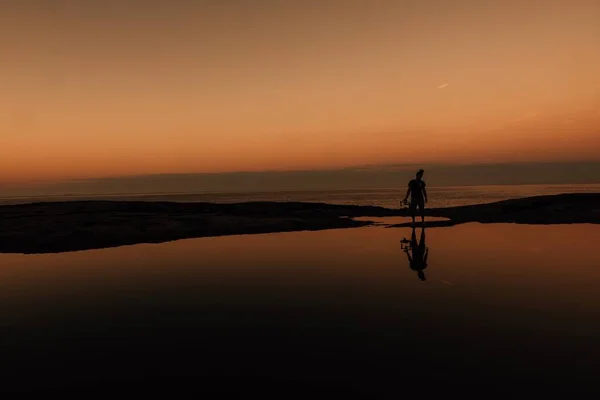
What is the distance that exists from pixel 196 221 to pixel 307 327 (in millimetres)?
21412

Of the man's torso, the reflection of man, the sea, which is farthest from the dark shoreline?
the reflection of man

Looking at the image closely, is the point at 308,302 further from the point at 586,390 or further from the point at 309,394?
the point at 586,390

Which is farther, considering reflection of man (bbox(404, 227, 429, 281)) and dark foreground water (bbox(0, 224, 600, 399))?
reflection of man (bbox(404, 227, 429, 281))

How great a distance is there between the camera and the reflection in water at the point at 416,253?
12.2 meters

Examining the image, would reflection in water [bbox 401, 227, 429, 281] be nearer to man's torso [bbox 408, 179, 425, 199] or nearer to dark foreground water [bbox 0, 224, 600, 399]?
dark foreground water [bbox 0, 224, 600, 399]

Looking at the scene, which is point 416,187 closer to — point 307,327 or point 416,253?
point 416,253

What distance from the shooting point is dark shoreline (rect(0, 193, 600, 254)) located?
2000 centimetres

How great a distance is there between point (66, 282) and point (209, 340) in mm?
6819

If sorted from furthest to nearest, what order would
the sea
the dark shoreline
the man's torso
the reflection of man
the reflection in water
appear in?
the man's torso < the dark shoreline < the reflection in water < the reflection of man < the sea

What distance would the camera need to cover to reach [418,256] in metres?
14.3

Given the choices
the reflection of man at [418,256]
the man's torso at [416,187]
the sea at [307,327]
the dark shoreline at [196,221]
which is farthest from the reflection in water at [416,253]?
the dark shoreline at [196,221]

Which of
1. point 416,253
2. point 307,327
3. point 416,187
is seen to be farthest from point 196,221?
point 307,327

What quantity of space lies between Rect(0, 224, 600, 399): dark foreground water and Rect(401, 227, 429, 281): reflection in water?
0.24 m

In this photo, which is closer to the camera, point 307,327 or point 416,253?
point 307,327
